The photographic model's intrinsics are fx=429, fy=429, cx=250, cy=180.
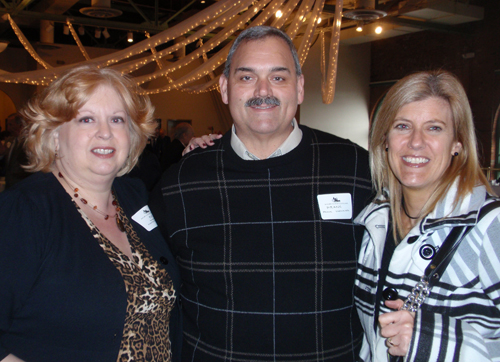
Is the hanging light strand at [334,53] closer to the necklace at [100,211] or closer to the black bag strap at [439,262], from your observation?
the necklace at [100,211]

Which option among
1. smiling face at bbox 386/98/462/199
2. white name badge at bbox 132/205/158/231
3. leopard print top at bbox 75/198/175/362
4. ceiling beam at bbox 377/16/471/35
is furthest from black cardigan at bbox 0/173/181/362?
ceiling beam at bbox 377/16/471/35

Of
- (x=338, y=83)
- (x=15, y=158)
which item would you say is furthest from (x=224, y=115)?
(x=15, y=158)

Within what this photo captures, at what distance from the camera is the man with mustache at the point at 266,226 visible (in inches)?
68.5

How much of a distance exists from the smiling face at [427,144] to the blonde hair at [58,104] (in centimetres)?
116

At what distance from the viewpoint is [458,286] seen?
1344 millimetres

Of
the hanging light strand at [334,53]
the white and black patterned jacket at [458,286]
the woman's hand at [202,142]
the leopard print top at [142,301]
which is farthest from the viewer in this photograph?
the hanging light strand at [334,53]

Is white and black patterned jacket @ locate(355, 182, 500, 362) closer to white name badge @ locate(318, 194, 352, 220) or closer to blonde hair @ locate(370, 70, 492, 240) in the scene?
blonde hair @ locate(370, 70, 492, 240)

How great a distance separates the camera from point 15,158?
3.74 m

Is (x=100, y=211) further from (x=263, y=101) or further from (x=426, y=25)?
(x=426, y=25)

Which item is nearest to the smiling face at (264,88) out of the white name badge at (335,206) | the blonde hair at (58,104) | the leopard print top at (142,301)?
the white name badge at (335,206)

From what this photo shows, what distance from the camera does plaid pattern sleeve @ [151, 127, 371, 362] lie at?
173 centimetres

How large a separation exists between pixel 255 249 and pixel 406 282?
2.01 ft

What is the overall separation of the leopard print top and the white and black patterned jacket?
0.95 m

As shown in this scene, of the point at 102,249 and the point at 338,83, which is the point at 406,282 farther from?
the point at 338,83
